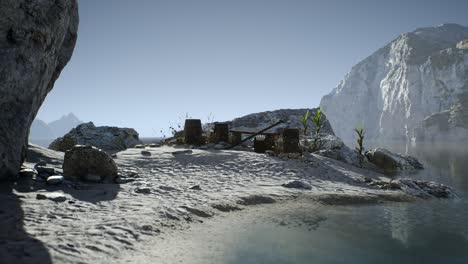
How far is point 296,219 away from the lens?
239 inches

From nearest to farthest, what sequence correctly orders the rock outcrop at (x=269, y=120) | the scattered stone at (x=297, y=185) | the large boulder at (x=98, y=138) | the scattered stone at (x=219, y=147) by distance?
the scattered stone at (x=297, y=185), the scattered stone at (x=219, y=147), the large boulder at (x=98, y=138), the rock outcrop at (x=269, y=120)

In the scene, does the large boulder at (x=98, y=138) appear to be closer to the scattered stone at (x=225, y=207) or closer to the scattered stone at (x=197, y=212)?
the scattered stone at (x=225, y=207)

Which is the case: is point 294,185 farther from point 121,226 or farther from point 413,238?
point 121,226

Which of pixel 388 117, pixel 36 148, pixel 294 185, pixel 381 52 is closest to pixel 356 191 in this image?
pixel 294 185

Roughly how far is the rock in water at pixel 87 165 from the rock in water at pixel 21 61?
0.97 meters

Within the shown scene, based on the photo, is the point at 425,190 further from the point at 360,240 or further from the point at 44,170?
the point at 44,170

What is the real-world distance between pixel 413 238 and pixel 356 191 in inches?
154

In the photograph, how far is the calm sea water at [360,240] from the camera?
13.9 feet

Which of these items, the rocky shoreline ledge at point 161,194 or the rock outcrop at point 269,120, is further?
the rock outcrop at point 269,120

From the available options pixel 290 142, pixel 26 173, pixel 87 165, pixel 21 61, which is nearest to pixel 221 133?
pixel 290 142

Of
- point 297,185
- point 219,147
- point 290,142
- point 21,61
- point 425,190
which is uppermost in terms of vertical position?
point 21,61

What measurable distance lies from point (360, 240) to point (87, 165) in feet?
19.6

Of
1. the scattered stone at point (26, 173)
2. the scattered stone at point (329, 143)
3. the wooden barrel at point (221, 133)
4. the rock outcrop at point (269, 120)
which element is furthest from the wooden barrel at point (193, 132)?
the scattered stone at point (26, 173)

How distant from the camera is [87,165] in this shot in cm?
753
